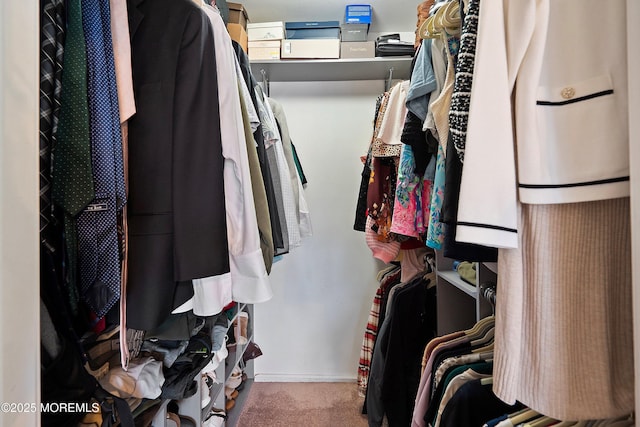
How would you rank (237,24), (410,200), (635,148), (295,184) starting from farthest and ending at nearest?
(237,24) < (295,184) < (410,200) < (635,148)

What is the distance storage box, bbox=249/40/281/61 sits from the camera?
184 cm

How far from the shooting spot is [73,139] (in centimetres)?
53

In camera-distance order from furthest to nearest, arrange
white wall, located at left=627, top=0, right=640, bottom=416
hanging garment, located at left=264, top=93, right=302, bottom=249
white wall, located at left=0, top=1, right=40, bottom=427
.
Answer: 1. hanging garment, located at left=264, top=93, right=302, bottom=249
2. white wall, located at left=627, top=0, right=640, bottom=416
3. white wall, located at left=0, top=1, right=40, bottom=427

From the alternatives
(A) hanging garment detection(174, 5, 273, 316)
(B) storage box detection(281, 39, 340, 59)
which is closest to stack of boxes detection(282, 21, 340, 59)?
(B) storage box detection(281, 39, 340, 59)

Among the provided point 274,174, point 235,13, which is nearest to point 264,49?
point 235,13

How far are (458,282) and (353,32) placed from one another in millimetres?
1457

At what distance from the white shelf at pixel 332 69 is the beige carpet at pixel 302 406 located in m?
1.93

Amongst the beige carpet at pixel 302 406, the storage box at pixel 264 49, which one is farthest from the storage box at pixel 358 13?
the beige carpet at pixel 302 406

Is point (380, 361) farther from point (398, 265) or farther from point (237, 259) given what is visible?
point (237, 259)

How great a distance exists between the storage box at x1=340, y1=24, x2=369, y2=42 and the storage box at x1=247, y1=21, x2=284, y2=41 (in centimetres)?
35

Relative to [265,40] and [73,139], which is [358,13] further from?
[73,139]

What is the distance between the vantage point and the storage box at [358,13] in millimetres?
1839

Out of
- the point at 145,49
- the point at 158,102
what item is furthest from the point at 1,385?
the point at 145,49

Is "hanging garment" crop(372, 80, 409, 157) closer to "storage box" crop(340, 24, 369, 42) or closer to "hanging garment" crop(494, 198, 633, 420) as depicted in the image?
"storage box" crop(340, 24, 369, 42)
